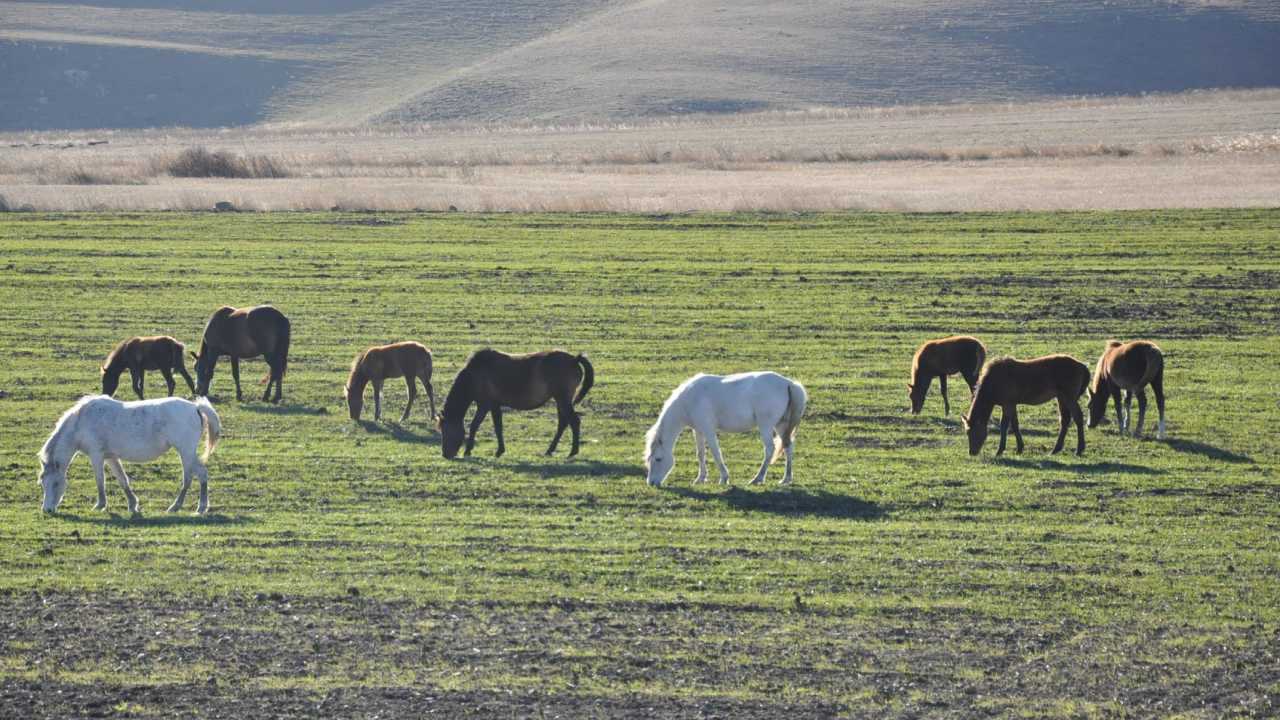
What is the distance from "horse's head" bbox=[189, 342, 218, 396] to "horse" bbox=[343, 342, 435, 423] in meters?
2.76

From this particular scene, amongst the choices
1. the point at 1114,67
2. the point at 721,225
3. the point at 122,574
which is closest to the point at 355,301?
the point at 721,225

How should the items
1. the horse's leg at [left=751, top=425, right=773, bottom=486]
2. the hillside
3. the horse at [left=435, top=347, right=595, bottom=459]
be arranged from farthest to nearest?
the hillside
the horse at [left=435, top=347, right=595, bottom=459]
the horse's leg at [left=751, top=425, right=773, bottom=486]

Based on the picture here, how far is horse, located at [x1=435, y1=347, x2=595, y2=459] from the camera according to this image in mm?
19594

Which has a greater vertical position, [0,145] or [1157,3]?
[1157,3]

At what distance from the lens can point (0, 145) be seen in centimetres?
10150

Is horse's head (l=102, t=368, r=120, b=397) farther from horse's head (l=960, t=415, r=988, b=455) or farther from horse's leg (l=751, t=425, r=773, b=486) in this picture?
horse's head (l=960, t=415, r=988, b=455)

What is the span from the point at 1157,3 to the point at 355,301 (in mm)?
136979

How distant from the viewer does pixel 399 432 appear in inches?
842

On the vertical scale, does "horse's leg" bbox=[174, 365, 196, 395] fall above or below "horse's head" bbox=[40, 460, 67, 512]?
above

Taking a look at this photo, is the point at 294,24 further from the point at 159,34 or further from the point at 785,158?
the point at 785,158

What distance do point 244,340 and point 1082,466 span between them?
40.9ft

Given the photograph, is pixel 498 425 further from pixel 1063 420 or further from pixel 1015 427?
pixel 1063 420

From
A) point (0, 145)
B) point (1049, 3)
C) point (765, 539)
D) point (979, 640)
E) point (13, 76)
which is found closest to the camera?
point (979, 640)

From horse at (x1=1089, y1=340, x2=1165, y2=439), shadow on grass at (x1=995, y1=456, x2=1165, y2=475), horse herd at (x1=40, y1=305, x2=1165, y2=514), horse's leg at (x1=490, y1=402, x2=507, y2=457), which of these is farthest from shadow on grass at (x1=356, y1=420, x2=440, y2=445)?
horse at (x1=1089, y1=340, x2=1165, y2=439)
